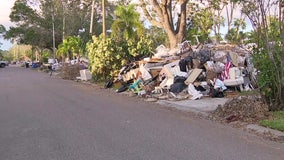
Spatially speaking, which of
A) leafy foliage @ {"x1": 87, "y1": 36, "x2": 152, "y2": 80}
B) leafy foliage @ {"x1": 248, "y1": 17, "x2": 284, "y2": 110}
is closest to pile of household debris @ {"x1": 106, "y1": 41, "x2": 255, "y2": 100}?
leafy foliage @ {"x1": 87, "y1": 36, "x2": 152, "y2": 80}

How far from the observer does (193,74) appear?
1725 cm

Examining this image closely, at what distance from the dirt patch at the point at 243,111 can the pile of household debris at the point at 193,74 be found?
3927 millimetres

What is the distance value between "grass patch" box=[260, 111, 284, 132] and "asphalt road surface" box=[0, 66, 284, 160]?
69cm

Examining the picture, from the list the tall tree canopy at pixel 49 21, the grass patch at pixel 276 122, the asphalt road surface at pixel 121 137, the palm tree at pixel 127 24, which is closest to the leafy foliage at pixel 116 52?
the palm tree at pixel 127 24

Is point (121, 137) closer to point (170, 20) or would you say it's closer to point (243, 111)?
point (243, 111)

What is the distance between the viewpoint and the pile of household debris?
16266mm

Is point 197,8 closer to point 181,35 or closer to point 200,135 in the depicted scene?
point 181,35

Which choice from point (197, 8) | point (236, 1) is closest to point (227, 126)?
point (236, 1)

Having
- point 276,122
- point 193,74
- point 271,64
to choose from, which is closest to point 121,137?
point 276,122

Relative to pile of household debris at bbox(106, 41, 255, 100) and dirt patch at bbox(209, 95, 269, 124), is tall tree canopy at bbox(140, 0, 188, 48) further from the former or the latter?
dirt patch at bbox(209, 95, 269, 124)

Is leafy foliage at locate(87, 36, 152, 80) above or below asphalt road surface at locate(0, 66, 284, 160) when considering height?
above

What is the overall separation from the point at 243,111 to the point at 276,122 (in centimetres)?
130

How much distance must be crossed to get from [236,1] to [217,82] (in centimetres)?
572

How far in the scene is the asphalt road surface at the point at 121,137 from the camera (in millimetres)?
7047
